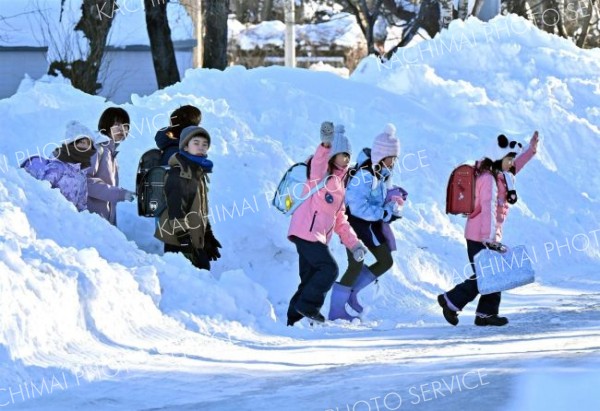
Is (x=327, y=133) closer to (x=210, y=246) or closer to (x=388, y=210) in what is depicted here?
(x=388, y=210)

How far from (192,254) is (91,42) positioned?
10.6 metres

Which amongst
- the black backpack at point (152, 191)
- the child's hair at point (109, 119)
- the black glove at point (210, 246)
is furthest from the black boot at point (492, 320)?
the child's hair at point (109, 119)

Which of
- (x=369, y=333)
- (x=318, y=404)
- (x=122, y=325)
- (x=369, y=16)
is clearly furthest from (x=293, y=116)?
(x=369, y=16)

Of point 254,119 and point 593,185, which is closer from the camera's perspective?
point 254,119

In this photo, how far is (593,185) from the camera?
1859 centimetres

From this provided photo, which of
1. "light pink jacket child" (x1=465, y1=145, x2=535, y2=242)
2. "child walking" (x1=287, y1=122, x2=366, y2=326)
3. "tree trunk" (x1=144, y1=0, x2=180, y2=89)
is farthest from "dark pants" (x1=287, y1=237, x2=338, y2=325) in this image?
"tree trunk" (x1=144, y1=0, x2=180, y2=89)

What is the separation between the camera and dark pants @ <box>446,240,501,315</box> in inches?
440

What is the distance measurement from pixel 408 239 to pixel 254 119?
2462 mm

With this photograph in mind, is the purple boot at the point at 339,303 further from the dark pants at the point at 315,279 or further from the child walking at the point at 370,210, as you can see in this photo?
the dark pants at the point at 315,279

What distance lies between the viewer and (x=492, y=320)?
11.0 metres

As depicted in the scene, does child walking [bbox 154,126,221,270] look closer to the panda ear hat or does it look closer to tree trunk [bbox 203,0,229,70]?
the panda ear hat

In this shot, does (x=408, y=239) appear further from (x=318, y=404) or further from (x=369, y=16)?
(x=369, y=16)

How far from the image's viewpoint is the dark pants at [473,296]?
11.2 meters

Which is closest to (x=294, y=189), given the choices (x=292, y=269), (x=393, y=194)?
(x=393, y=194)
